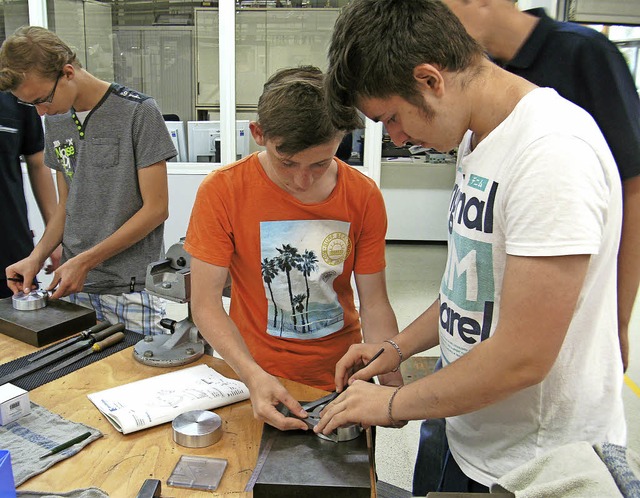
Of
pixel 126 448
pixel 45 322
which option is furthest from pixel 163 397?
pixel 45 322

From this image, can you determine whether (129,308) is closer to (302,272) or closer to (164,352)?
(164,352)

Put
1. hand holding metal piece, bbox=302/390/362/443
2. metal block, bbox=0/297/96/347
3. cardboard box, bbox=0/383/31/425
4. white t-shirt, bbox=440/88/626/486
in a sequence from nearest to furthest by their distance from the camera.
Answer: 1. white t-shirt, bbox=440/88/626/486
2. hand holding metal piece, bbox=302/390/362/443
3. cardboard box, bbox=0/383/31/425
4. metal block, bbox=0/297/96/347

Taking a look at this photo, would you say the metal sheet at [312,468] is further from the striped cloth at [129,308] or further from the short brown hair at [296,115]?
the striped cloth at [129,308]

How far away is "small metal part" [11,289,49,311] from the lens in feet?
5.18

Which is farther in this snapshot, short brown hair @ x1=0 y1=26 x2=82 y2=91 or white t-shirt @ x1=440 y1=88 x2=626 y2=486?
short brown hair @ x1=0 y1=26 x2=82 y2=91

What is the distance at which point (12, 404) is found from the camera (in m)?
1.10

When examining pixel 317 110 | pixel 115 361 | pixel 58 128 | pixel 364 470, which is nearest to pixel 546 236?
pixel 364 470

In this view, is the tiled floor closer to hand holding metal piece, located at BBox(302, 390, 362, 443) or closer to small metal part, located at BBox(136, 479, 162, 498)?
hand holding metal piece, located at BBox(302, 390, 362, 443)

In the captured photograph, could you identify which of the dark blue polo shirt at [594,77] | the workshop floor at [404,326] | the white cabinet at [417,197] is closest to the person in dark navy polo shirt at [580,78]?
the dark blue polo shirt at [594,77]

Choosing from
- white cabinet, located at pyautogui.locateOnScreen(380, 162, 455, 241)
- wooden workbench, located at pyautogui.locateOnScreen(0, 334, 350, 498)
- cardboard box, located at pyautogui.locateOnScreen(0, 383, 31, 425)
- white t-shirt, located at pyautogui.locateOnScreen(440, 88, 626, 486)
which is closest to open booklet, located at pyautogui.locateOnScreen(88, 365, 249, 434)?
wooden workbench, located at pyautogui.locateOnScreen(0, 334, 350, 498)

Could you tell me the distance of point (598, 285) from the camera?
819 mm

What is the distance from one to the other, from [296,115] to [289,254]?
1.12 ft

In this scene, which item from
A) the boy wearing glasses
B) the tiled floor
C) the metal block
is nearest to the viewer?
the metal block

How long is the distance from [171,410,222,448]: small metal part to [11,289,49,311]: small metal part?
2.44ft
